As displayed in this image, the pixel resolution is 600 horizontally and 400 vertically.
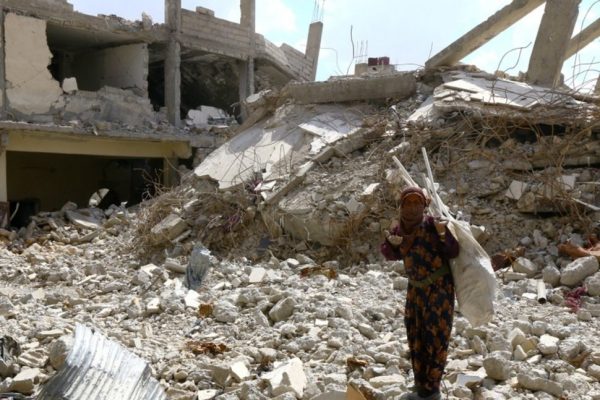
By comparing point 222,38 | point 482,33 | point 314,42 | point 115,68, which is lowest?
point 115,68

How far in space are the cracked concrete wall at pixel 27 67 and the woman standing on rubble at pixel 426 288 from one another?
30.9 feet

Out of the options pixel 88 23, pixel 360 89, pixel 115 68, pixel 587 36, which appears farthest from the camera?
pixel 115 68

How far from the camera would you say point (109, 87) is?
38.6ft

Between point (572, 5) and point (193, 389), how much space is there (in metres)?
6.82

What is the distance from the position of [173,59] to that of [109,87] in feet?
5.77

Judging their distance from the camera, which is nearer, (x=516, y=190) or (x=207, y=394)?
(x=207, y=394)

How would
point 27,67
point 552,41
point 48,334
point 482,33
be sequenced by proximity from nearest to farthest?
1. point 48,334
2. point 552,41
3. point 482,33
4. point 27,67

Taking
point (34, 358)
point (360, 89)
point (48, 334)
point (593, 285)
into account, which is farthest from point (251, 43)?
point (34, 358)

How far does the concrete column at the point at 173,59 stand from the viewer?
12.8 metres

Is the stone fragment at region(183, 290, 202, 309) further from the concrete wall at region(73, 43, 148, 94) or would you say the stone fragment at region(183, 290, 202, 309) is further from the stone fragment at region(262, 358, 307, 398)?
the concrete wall at region(73, 43, 148, 94)

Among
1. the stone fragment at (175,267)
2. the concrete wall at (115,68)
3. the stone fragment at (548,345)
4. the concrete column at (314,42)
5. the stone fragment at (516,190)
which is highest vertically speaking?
the concrete column at (314,42)

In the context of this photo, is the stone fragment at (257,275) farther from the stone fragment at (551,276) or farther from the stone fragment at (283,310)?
the stone fragment at (551,276)

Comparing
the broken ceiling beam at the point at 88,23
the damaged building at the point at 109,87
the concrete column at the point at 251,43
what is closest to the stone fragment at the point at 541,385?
the damaged building at the point at 109,87

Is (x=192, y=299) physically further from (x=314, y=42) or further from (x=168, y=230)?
(x=314, y=42)
